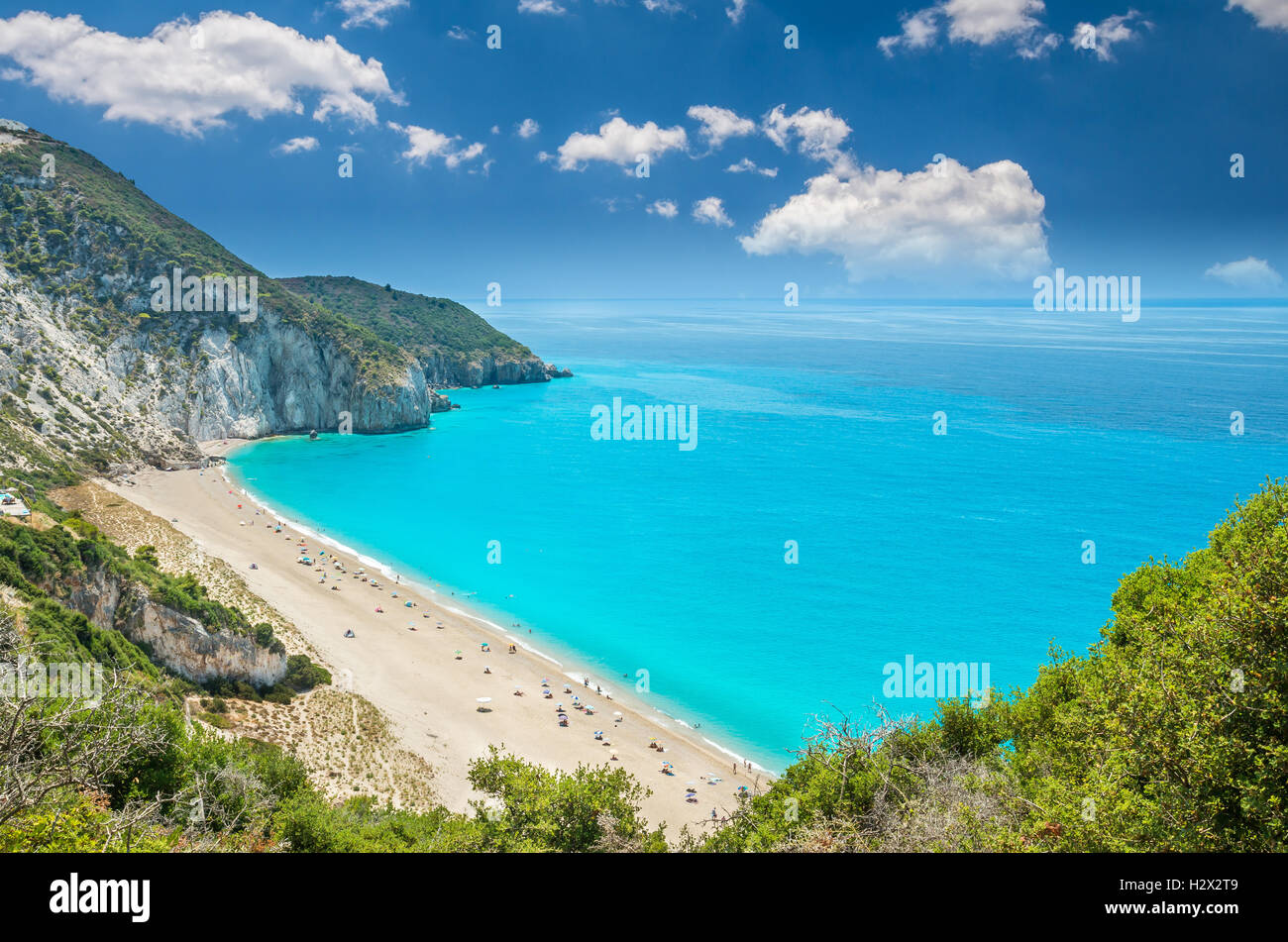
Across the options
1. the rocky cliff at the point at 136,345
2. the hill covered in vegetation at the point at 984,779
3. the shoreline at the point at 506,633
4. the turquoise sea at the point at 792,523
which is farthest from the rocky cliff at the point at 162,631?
the rocky cliff at the point at 136,345

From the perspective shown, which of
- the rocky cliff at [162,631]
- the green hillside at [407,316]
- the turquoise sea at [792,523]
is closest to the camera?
the rocky cliff at [162,631]

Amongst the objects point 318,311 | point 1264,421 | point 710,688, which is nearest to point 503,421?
point 318,311

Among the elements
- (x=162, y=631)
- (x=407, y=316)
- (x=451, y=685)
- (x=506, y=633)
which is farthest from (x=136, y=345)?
(x=407, y=316)

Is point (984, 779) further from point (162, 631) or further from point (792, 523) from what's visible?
point (792, 523)

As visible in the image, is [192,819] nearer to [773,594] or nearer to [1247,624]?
[1247,624]

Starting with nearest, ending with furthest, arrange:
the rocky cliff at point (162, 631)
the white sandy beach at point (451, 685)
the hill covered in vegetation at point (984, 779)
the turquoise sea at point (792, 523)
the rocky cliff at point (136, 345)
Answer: the hill covered in vegetation at point (984, 779) → the rocky cliff at point (162, 631) → the white sandy beach at point (451, 685) → the turquoise sea at point (792, 523) → the rocky cliff at point (136, 345)

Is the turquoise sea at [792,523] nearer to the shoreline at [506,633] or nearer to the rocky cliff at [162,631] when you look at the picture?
the shoreline at [506,633]
